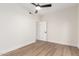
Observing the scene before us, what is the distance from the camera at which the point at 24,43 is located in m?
5.03

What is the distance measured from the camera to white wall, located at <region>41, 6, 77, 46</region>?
5176 mm

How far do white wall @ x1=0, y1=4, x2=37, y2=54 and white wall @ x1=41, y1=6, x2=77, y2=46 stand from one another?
1.96m

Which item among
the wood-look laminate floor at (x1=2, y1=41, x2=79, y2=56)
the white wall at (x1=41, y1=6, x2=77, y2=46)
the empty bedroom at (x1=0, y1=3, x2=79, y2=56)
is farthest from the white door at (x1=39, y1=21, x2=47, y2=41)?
the wood-look laminate floor at (x1=2, y1=41, x2=79, y2=56)

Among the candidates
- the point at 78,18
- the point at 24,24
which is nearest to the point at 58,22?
the point at 78,18

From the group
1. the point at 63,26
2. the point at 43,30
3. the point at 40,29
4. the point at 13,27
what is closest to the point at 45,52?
the point at 13,27

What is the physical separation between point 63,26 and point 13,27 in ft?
11.5

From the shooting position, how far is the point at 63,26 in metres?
5.61

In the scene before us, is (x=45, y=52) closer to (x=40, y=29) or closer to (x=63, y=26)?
(x=63, y=26)

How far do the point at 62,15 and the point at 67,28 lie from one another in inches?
40.7

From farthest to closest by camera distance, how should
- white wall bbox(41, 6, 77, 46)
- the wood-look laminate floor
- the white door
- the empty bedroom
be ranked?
the white door
white wall bbox(41, 6, 77, 46)
the empty bedroom
the wood-look laminate floor

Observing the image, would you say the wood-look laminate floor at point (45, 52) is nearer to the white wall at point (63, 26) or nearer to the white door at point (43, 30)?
the white wall at point (63, 26)

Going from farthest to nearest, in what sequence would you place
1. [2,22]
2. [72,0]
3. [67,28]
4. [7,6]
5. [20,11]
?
[67,28] < [20,11] < [7,6] < [2,22] < [72,0]

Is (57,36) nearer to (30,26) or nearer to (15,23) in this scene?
(30,26)

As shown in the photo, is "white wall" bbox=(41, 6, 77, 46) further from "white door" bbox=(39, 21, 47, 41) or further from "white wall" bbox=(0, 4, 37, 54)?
"white wall" bbox=(0, 4, 37, 54)
